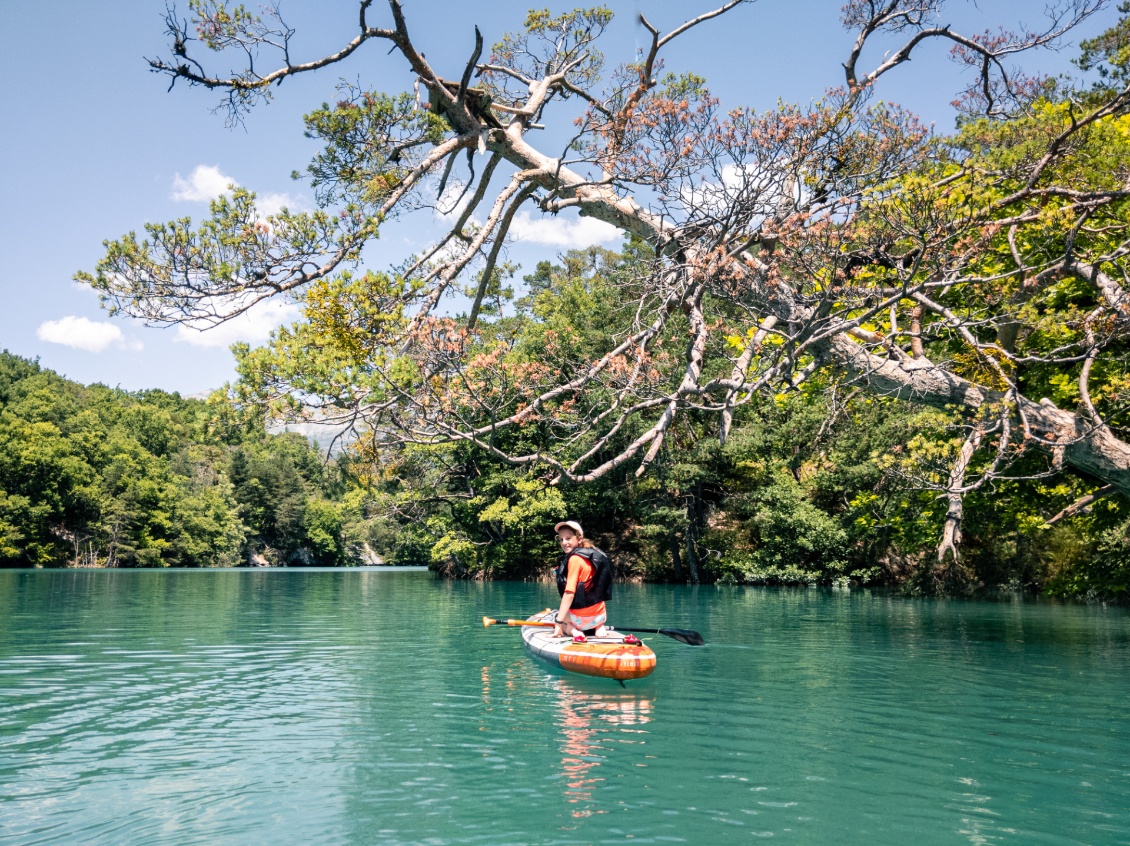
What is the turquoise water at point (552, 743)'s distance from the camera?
5.31m

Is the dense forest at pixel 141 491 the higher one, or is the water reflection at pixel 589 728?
the dense forest at pixel 141 491

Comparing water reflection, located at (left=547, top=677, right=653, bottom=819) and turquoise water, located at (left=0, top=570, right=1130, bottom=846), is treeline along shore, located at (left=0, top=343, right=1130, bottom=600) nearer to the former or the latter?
turquoise water, located at (left=0, top=570, right=1130, bottom=846)

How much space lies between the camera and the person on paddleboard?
454 inches

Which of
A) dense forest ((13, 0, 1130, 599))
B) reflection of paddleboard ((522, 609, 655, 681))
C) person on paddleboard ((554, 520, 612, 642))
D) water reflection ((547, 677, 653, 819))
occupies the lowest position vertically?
water reflection ((547, 677, 653, 819))

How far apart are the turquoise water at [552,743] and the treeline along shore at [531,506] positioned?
284 centimetres

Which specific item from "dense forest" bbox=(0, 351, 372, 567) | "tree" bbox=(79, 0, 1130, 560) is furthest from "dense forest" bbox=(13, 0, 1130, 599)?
"dense forest" bbox=(0, 351, 372, 567)

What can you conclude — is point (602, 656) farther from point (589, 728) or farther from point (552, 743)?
point (552, 743)

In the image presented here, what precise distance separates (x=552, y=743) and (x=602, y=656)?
9.54 feet

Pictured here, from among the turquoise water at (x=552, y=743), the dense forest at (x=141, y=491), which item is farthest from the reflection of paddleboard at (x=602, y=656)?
the dense forest at (x=141, y=491)

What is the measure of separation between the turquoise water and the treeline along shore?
112 inches

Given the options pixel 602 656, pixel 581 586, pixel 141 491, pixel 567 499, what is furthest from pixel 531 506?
pixel 141 491

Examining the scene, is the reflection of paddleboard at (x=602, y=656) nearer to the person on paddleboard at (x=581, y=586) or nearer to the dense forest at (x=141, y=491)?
the person on paddleboard at (x=581, y=586)

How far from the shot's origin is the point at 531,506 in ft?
129

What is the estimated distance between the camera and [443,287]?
1000cm
